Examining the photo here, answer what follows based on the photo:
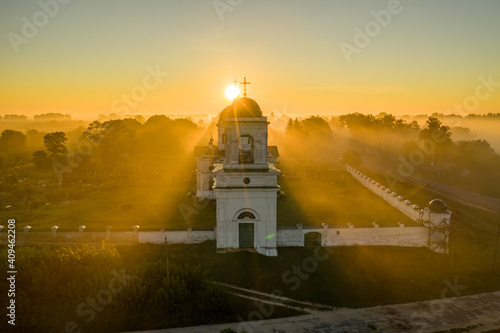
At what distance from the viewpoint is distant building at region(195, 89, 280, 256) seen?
69.8 feet

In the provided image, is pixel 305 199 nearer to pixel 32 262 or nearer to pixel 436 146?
pixel 32 262

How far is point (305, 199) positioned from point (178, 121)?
3473 inches

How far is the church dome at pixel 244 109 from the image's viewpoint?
21.2 meters

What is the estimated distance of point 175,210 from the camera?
31.6 m

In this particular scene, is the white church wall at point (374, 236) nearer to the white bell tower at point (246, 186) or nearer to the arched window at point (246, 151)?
the white bell tower at point (246, 186)

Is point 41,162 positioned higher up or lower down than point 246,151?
lower down

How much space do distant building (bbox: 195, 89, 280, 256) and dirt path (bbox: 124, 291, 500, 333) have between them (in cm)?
635

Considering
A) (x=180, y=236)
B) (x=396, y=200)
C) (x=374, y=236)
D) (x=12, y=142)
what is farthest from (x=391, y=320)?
(x=12, y=142)

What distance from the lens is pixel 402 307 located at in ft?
55.6

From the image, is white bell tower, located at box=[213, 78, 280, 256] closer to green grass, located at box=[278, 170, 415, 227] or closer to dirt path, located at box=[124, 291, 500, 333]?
green grass, located at box=[278, 170, 415, 227]

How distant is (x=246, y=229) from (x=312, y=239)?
548cm

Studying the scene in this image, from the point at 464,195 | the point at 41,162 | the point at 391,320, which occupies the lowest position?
the point at 391,320

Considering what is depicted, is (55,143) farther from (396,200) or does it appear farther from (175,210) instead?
(396,200)

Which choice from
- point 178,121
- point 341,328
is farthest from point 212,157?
point 178,121
